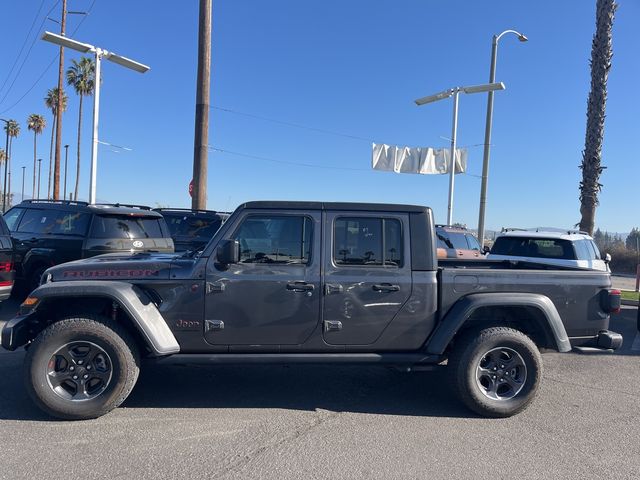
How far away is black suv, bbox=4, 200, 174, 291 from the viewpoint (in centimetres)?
855

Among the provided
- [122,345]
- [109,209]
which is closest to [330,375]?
[122,345]

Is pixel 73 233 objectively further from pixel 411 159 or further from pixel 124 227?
pixel 411 159

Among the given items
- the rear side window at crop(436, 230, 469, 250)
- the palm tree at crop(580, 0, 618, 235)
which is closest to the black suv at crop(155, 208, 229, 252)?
the rear side window at crop(436, 230, 469, 250)

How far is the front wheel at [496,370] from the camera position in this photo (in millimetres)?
4516

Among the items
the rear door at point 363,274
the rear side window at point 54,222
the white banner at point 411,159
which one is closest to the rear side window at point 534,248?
the rear door at point 363,274

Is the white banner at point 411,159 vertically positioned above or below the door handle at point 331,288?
above

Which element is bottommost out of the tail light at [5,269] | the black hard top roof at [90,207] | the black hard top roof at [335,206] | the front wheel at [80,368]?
the front wheel at [80,368]

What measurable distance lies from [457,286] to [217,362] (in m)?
2.23

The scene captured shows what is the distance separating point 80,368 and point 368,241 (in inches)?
106

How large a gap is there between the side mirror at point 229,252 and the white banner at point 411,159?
52.0 feet

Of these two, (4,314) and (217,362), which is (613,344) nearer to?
(217,362)

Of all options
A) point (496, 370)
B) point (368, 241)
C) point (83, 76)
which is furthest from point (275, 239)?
point (83, 76)

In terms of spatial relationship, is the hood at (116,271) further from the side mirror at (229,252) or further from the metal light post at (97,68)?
the metal light post at (97,68)

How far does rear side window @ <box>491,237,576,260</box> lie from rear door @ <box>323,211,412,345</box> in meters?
5.34
